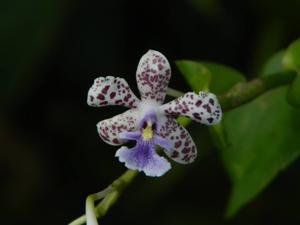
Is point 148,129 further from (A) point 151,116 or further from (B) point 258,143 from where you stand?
(B) point 258,143

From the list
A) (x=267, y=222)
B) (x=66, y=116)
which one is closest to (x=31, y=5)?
(x=66, y=116)

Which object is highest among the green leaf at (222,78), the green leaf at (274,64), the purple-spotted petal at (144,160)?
the purple-spotted petal at (144,160)

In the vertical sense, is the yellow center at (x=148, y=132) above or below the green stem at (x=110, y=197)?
above

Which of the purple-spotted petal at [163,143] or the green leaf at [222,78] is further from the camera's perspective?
the green leaf at [222,78]

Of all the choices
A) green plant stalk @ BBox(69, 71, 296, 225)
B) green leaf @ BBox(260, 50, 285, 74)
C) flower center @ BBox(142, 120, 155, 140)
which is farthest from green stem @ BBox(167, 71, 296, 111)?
green leaf @ BBox(260, 50, 285, 74)

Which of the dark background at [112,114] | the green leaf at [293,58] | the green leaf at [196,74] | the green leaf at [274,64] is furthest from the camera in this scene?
the dark background at [112,114]

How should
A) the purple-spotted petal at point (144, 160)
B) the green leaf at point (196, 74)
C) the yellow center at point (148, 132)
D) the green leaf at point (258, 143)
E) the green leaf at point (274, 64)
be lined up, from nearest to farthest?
the purple-spotted petal at point (144, 160), the yellow center at point (148, 132), the green leaf at point (196, 74), the green leaf at point (258, 143), the green leaf at point (274, 64)

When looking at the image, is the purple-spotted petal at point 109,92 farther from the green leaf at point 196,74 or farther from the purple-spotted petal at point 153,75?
the green leaf at point 196,74

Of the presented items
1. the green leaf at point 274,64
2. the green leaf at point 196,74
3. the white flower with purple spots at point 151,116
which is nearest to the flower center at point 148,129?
the white flower with purple spots at point 151,116
